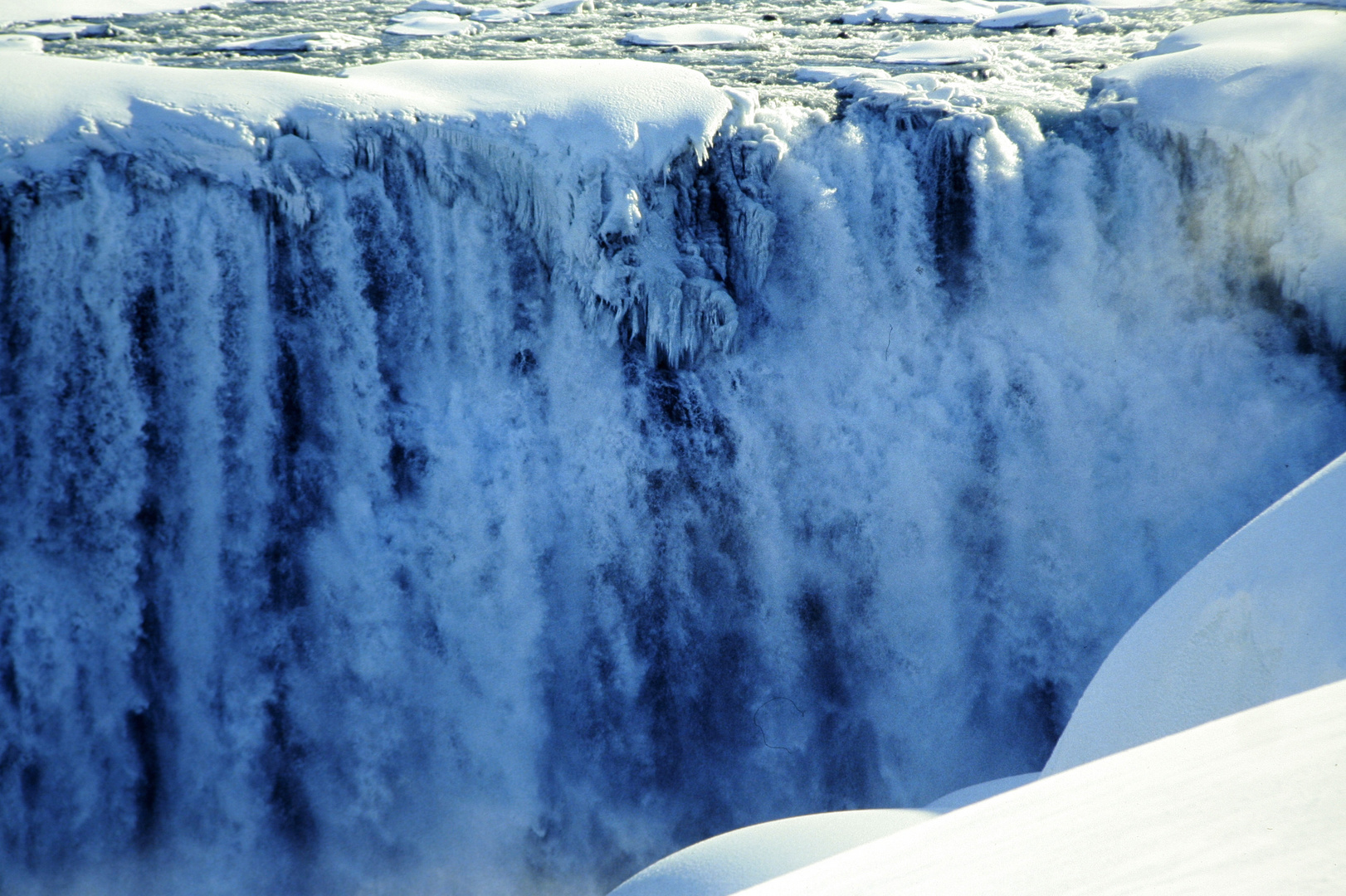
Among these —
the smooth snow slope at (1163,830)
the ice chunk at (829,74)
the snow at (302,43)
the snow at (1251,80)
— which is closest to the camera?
the smooth snow slope at (1163,830)

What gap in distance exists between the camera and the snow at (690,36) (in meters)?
9.62

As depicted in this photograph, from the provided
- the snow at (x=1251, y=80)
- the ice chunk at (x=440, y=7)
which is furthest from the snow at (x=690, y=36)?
the snow at (x=1251, y=80)

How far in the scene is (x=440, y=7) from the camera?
1159 centimetres

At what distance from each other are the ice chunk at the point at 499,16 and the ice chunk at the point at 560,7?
20 cm

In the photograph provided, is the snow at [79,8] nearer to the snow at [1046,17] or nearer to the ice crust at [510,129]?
the ice crust at [510,129]

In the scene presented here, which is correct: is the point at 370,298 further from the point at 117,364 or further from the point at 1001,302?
the point at 1001,302

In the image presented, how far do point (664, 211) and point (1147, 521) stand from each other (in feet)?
13.1

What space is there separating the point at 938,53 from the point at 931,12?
2.74 m

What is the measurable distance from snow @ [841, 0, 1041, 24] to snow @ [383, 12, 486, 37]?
459 centimetres

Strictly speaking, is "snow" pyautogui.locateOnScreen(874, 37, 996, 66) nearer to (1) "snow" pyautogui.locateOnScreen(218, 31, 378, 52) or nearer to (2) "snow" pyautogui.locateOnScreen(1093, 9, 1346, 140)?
(2) "snow" pyautogui.locateOnScreen(1093, 9, 1346, 140)

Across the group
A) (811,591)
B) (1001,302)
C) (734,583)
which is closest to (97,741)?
(734,583)

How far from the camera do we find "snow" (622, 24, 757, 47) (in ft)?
31.6

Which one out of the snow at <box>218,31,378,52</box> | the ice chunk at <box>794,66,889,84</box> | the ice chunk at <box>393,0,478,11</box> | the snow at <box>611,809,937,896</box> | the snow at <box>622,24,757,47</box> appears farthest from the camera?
the ice chunk at <box>393,0,478,11</box>

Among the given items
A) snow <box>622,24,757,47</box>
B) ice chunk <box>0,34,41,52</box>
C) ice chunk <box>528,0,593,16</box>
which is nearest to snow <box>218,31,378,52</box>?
ice chunk <box>0,34,41,52</box>
